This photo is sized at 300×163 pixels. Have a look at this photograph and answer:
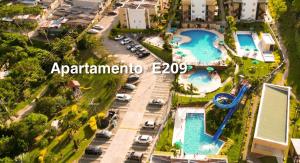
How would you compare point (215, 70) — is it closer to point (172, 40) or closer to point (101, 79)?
point (172, 40)

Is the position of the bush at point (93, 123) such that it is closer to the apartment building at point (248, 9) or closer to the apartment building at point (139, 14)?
the apartment building at point (139, 14)

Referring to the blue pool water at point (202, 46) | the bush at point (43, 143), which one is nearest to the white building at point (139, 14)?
the blue pool water at point (202, 46)

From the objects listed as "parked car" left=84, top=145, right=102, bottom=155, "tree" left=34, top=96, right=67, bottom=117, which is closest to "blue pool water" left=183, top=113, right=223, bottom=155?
"parked car" left=84, top=145, right=102, bottom=155

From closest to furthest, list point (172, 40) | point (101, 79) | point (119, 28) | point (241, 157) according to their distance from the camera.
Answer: point (241, 157) < point (101, 79) < point (172, 40) < point (119, 28)

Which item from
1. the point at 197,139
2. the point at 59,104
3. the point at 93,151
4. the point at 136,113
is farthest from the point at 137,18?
the point at 93,151

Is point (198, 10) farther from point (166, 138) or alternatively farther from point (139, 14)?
point (166, 138)

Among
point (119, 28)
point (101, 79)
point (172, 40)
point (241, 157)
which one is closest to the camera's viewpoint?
point (241, 157)

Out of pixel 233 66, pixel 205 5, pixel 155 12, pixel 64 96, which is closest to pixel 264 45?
pixel 233 66
